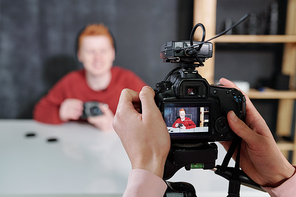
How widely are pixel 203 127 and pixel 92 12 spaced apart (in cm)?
178

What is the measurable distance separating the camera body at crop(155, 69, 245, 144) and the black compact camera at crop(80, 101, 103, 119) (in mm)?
1310

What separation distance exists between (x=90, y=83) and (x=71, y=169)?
3.77ft

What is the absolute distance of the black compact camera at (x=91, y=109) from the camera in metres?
1.84

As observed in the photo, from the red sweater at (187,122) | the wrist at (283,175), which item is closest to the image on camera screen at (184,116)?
the red sweater at (187,122)

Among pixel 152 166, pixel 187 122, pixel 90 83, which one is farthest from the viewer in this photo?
pixel 90 83

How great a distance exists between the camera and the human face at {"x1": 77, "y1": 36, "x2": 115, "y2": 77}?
1.94 m

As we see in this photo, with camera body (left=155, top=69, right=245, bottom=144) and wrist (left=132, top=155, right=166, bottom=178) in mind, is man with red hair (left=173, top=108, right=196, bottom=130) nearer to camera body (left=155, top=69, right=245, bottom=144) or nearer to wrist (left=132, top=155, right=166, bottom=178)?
camera body (left=155, top=69, right=245, bottom=144)

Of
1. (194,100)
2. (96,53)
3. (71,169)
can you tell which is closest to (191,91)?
(194,100)

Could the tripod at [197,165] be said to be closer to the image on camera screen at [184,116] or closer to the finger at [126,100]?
the image on camera screen at [184,116]

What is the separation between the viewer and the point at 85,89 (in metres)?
2.06

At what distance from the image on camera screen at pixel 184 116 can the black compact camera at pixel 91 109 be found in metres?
1.34

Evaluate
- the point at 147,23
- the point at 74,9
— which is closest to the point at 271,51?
the point at 147,23

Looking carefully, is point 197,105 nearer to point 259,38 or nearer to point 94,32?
point 259,38

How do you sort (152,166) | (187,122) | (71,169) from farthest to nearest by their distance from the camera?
(71,169) < (187,122) < (152,166)
